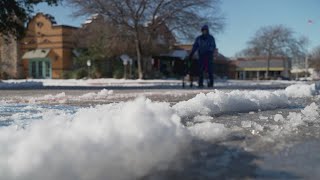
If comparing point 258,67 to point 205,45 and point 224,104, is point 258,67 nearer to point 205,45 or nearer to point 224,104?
point 205,45

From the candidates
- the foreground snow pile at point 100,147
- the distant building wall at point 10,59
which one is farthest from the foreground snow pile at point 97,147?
the distant building wall at point 10,59

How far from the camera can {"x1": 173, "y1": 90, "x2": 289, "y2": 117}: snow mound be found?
5498 millimetres

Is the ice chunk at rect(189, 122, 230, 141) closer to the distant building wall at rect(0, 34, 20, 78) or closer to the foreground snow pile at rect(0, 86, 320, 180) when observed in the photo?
the foreground snow pile at rect(0, 86, 320, 180)

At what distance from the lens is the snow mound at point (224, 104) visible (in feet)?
18.0

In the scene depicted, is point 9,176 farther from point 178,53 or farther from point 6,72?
point 178,53

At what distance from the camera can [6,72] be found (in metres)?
46.7

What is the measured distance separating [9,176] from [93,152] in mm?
488

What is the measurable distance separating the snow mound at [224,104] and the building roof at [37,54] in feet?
138

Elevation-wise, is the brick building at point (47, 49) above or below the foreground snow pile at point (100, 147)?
above

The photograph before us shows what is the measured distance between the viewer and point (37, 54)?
156ft

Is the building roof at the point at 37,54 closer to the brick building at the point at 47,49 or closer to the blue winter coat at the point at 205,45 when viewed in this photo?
the brick building at the point at 47,49

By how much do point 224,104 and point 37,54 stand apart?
43.9m

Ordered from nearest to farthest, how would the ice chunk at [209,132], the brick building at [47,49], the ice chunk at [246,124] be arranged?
the ice chunk at [209,132]
the ice chunk at [246,124]
the brick building at [47,49]

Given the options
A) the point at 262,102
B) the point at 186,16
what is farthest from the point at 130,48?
the point at 262,102
